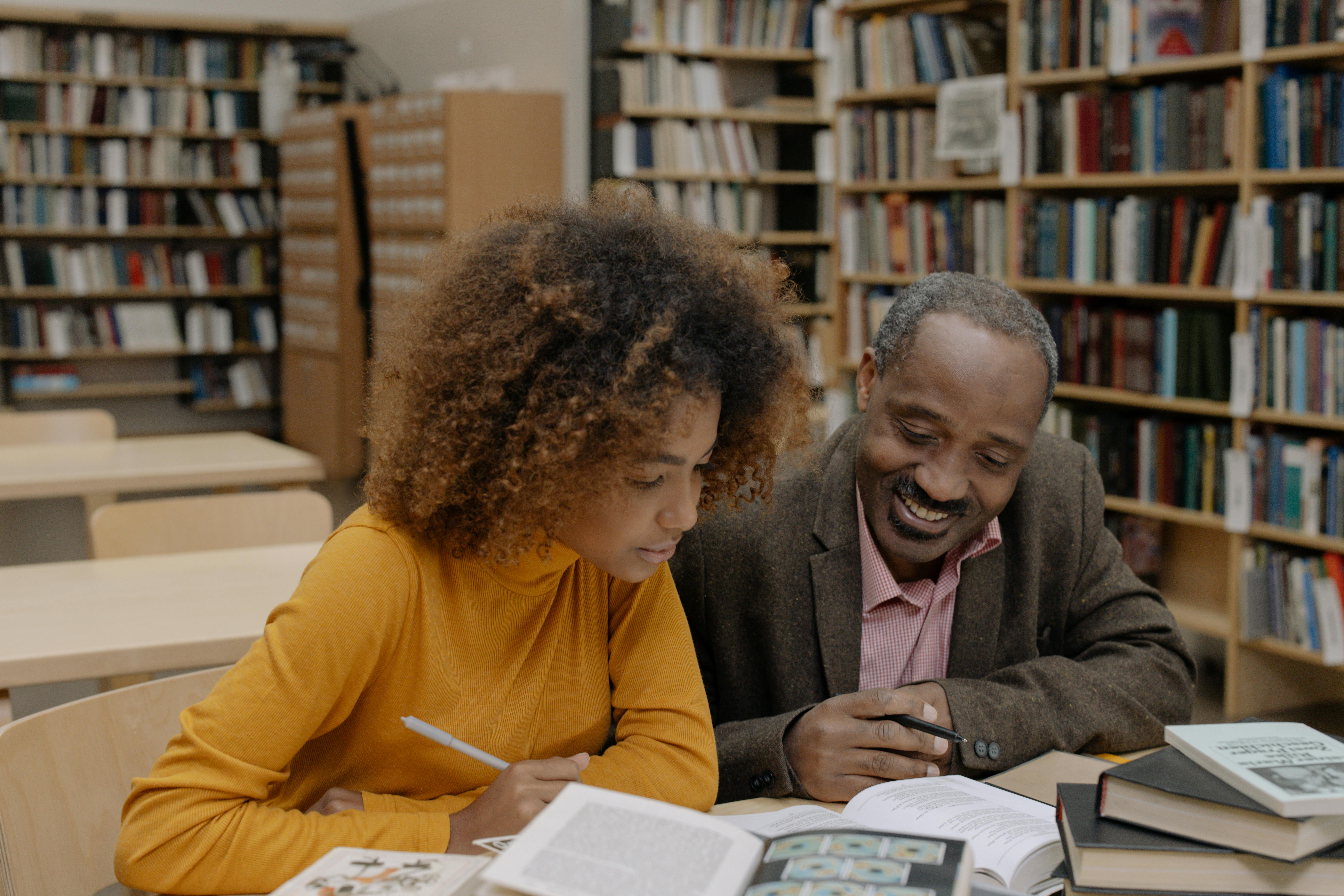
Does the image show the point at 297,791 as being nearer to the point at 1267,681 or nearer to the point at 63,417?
the point at 63,417

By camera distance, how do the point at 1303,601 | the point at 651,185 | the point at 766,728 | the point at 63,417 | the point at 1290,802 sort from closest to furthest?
the point at 1290,802
the point at 766,728
the point at 1303,601
the point at 63,417
the point at 651,185

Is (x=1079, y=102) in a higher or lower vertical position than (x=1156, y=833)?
higher

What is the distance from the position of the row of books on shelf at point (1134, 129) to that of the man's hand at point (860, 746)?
8.71 ft

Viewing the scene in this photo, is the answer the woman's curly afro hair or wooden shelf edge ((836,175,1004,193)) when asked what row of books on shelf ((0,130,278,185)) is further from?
the woman's curly afro hair

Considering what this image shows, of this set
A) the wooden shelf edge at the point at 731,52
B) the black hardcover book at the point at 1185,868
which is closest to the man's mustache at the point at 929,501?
the black hardcover book at the point at 1185,868

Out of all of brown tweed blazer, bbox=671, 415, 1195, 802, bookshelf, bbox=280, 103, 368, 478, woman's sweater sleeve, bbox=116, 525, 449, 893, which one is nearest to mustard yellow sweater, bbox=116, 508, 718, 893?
woman's sweater sleeve, bbox=116, 525, 449, 893

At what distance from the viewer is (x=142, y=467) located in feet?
10.1

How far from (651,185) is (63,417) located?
104 inches

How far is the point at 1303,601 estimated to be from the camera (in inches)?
131

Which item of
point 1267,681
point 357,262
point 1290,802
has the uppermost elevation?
point 357,262

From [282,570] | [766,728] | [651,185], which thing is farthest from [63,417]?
[766,728]

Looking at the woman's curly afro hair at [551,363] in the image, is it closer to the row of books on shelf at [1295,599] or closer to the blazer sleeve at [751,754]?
the blazer sleeve at [751,754]

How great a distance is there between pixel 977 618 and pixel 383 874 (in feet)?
2.87

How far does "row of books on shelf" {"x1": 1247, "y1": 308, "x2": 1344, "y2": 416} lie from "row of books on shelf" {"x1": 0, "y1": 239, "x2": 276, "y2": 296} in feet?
20.2
